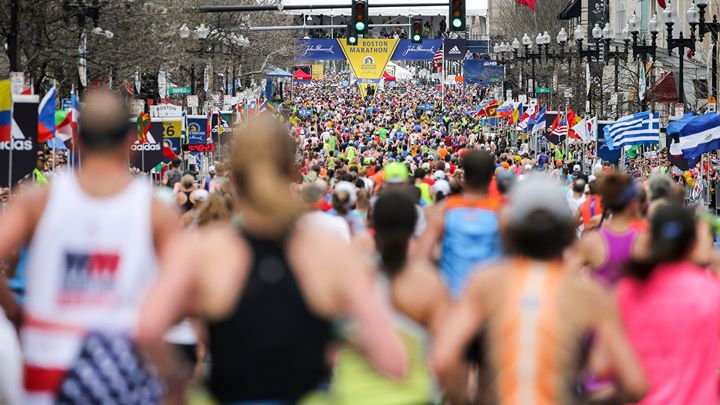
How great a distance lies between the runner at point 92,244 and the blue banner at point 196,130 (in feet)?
125

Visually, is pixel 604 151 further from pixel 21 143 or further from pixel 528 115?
pixel 21 143

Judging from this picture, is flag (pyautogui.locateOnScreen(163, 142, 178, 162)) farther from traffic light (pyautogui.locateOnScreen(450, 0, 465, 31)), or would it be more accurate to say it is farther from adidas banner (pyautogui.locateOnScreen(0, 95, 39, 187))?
adidas banner (pyautogui.locateOnScreen(0, 95, 39, 187))

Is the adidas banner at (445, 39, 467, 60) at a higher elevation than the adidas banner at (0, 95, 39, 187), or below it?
higher

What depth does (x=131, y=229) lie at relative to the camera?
17.4 feet

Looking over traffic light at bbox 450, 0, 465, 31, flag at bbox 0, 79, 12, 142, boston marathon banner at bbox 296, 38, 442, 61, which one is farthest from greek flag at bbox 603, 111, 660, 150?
boston marathon banner at bbox 296, 38, 442, 61

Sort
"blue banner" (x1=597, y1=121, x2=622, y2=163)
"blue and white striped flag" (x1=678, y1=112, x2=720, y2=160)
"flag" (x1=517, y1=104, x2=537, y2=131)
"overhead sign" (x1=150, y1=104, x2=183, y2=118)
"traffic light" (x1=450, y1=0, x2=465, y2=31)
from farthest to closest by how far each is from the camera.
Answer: "flag" (x1=517, y1=104, x2=537, y2=131), "blue banner" (x1=597, y1=121, x2=622, y2=163), "overhead sign" (x1=150, y1=104, x2=183, y2=118), "traffic light" (x1=450, y1=0, x2=465, y2=31), "blue and white striped flag" (x1=678, y1=112, x2=720, y2=160)

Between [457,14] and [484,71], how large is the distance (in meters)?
50.5

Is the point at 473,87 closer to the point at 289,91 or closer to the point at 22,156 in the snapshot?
the point at 289,91

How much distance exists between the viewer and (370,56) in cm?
10544

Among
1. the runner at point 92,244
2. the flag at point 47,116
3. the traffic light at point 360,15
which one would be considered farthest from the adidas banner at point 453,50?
the runner at point 92,244

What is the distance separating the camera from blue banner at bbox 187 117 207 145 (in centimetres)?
4325

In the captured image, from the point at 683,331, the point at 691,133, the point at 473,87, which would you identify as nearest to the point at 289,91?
the point at 473,87

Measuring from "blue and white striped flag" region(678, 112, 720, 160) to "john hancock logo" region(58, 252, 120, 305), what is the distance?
23.6 m

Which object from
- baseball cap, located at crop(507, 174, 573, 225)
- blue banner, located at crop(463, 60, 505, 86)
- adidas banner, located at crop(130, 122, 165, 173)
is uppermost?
blue banner, located at crop(463, 60, 505, 86)
